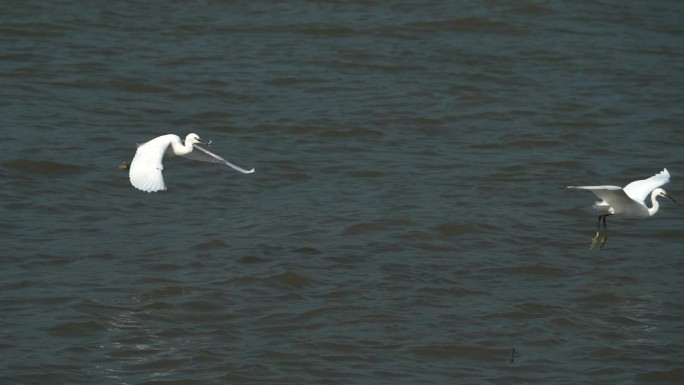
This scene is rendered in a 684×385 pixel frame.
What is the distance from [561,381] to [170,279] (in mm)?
3120

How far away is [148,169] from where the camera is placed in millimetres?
8578

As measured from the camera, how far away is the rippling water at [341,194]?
7.88 meters

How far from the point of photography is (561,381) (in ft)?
24.5

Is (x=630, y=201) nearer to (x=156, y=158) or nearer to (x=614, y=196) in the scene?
(x=614, y=196)

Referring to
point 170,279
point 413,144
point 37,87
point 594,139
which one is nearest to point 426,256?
point 170,279

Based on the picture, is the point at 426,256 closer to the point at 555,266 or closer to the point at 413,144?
the point at 555,266

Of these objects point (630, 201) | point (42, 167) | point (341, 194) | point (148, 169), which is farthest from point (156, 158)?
point (630, 201)

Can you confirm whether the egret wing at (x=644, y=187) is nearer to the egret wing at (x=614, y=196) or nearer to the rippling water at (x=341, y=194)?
the egret wing at (x=614, y=196)

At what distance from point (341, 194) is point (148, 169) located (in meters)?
2.98

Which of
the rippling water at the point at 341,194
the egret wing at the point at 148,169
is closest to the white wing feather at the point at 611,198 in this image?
the rippling water at the point at 341,194

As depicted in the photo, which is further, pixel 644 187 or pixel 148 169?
pixel 644 187

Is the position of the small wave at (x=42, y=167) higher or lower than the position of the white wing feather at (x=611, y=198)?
lower

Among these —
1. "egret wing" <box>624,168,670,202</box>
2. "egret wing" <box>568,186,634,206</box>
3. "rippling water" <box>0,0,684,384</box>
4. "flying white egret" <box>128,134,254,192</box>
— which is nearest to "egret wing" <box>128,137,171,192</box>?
"flying white egret" <box>128,134,254,192</box>

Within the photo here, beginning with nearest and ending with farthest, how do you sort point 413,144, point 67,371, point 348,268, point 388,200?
1. point 67,371
2. point 348,268
3. point 388,200
4. point 413,144
